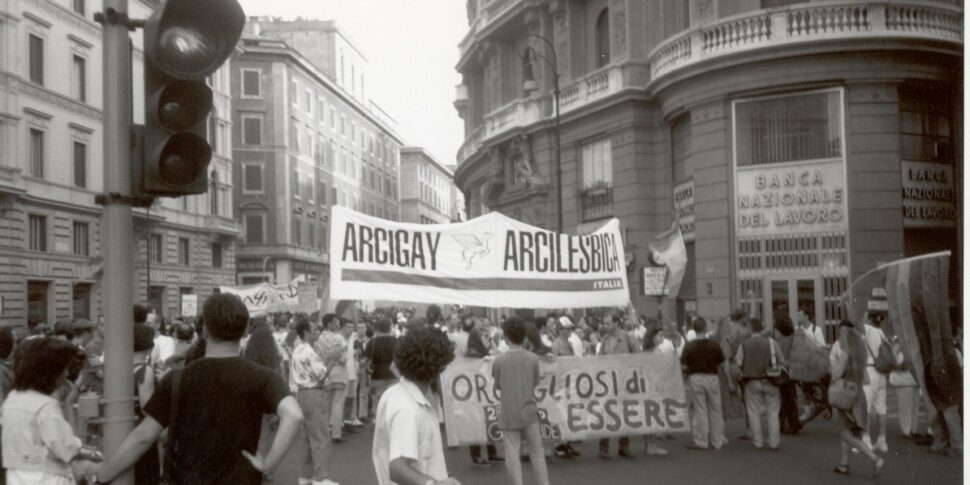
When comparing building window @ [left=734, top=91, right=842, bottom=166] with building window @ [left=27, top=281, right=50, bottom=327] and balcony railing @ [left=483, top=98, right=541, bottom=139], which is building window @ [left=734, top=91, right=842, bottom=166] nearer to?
balcony railing @ [left=483, top=98, right=541, bottom=139]

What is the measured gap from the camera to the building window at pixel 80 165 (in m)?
39.4

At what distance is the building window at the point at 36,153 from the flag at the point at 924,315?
34017mm

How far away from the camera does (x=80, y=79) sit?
→ 3984cm

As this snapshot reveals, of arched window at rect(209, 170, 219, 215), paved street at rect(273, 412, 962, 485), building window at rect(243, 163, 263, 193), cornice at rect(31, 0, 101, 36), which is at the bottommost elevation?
paved street at rect(273, 412, 962, 485)

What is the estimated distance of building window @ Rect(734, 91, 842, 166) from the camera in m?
22.7

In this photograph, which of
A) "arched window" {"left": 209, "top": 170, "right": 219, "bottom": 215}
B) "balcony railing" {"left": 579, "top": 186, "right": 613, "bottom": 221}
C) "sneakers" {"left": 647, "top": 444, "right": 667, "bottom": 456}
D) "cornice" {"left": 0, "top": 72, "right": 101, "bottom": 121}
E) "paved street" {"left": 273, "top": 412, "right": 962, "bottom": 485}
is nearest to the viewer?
"paved street" {"left": 273, "top": 412, "right": 962, "bottom": 485}

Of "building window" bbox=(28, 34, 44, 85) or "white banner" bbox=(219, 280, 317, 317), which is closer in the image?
"white banner" bbox=(219, 280, 317, 317)

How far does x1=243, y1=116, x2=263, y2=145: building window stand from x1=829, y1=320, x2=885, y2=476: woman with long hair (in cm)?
5769

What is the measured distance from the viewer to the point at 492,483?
35.8 ft

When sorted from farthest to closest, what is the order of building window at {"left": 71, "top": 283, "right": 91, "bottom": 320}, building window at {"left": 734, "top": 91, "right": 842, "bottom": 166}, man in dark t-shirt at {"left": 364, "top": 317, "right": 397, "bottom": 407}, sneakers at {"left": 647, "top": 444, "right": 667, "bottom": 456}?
building window at {"left": 71, "top": 283, "right": 91, "bottom": 320} → building window at {"left": 734, "top": 91, "right": 842, "bottom": 166} → man in dark t-shirt at {"left": 364, "top": 317, "right": 397, "bottom": 407} → sneakers at {"left": 647, "top": 444, "right": 667, "bottom": 456}

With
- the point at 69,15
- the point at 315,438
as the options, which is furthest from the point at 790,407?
the point at 69,15

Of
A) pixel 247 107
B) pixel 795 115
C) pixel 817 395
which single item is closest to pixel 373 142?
pixel 247 107

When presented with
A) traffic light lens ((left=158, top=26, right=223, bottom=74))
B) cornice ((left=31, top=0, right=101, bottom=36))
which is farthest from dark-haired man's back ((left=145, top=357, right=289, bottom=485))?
cornice ((left=31, top=0, right=101, bottom=36))

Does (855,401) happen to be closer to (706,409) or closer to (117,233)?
(706,409)
